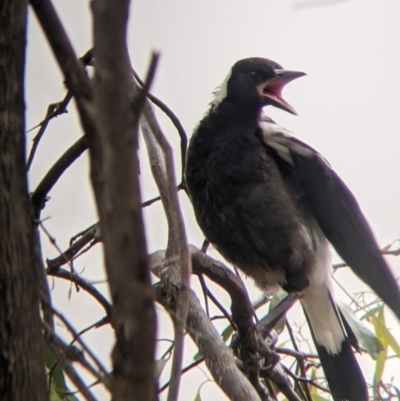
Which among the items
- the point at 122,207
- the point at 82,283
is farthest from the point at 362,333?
the point at 122,207

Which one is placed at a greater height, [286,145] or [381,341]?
[286,145]

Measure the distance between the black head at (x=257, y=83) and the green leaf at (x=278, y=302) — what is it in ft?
1.95

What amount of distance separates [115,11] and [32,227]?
0.41m

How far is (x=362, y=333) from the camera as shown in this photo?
7.25ft

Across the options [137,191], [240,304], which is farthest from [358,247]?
[137,191]

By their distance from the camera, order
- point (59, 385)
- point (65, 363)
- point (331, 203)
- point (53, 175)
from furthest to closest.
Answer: point (331, 203)
point (59, 385)
point (53, 175)
point (65, 363)

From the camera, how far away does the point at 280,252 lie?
7.39 feet

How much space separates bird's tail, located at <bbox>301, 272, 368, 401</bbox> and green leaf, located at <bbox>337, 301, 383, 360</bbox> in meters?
0.05

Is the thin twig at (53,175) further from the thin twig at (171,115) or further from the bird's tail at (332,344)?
→ the bird's tail at (332,344)

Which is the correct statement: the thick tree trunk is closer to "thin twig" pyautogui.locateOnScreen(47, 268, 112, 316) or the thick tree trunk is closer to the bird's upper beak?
"thin twig" pyautogui.locateOnScreen(47, 268, 112, 316)

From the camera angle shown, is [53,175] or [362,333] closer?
[53,175]

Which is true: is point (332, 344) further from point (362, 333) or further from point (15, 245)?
point (15, 245)

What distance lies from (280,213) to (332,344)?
0.49 meters

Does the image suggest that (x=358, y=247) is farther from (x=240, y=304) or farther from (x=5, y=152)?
(x=5, y=152)
